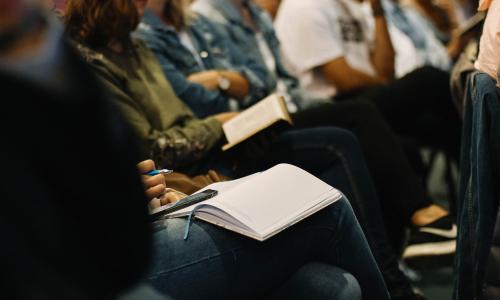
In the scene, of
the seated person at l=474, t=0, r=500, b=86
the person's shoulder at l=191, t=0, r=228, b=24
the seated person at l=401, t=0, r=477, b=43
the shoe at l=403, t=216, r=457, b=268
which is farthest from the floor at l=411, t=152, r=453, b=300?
the seated person at l=401, t=0, r=477, b=43

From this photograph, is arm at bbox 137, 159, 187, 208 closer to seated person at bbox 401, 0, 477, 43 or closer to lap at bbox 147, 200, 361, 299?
lap at bbox 147, 200, 361, 299

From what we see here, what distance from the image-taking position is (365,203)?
2.08m

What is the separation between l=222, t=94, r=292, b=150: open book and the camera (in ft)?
6.73

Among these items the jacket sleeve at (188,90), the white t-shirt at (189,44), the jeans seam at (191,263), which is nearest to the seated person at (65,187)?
the jeans seam at (191,263)

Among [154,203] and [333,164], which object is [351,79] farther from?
[154,203]

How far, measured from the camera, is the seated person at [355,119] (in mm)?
2326

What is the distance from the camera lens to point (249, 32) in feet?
9.72

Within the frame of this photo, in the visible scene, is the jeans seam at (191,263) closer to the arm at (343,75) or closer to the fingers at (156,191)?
the fingers at (156,191)

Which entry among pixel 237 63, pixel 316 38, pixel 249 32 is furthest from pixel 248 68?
pixel 316 38

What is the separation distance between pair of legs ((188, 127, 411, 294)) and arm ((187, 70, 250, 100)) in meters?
0.38

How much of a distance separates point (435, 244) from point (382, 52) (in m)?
1.31

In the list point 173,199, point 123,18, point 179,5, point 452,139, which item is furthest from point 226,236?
point 452,139

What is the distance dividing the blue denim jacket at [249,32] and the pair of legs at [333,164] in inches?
28.3

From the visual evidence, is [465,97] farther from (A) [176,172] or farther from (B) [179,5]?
(B) [179,5]
